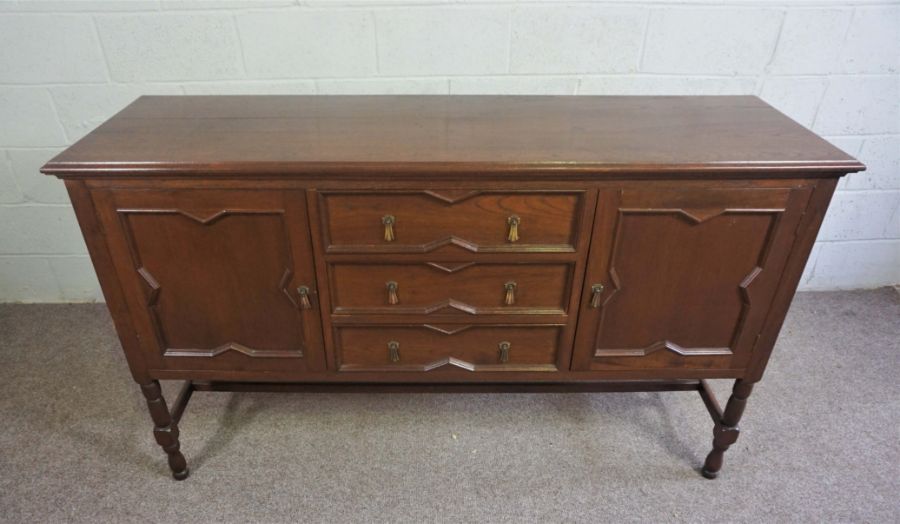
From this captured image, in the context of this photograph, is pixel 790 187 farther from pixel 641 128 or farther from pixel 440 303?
pixel 440 303

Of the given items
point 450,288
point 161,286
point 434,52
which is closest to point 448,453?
point 450,288

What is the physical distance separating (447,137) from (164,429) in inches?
42.7

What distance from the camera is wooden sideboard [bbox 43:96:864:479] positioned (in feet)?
3.64

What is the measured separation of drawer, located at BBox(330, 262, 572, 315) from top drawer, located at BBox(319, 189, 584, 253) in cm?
6

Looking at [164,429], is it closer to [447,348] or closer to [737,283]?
[447,348]

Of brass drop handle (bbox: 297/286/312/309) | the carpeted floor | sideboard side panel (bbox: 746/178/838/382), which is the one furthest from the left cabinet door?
sideboard side panel (bbox: 746/178/838/382)

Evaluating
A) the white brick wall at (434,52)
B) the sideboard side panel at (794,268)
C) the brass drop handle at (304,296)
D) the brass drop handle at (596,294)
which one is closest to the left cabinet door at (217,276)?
the brass drop handle at (304,296)

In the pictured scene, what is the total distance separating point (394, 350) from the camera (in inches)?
53.6

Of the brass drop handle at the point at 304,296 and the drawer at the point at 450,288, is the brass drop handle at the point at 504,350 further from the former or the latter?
the brass drop handle at the point at 304,296

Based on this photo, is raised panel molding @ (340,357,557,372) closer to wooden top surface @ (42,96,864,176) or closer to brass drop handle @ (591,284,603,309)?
brass drop handle @ (591,284,603,309)

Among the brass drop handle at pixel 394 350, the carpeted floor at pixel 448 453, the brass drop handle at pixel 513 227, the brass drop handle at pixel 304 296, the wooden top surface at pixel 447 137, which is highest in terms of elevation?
the wooden top surface at pixel 447 137

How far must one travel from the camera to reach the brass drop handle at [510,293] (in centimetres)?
126

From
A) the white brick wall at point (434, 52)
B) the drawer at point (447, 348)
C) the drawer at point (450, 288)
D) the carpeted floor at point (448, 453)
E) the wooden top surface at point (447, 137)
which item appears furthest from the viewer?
the white brick wall at point (434, 52)

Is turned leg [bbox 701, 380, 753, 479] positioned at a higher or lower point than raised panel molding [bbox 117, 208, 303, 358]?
lower
